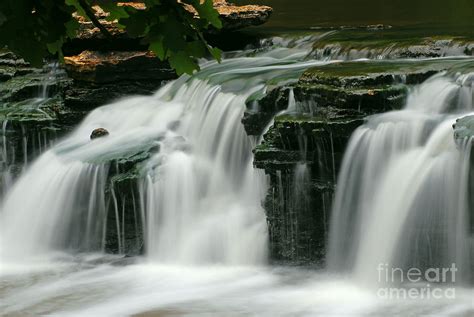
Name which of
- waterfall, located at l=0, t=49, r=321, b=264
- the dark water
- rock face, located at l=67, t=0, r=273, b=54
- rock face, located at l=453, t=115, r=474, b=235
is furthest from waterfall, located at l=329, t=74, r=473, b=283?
the dark water

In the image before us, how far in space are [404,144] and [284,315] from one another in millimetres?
2054

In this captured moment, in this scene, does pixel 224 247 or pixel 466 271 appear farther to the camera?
pixel 224 247

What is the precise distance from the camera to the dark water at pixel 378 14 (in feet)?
49.2

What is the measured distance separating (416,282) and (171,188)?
3.00 m

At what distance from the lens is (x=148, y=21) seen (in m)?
2.40

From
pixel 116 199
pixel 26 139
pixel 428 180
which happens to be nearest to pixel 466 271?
pixel 428 180

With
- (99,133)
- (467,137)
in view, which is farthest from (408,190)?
(99,133)

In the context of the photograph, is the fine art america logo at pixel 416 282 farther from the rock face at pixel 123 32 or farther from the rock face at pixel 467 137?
the rock face at pixel 123 32

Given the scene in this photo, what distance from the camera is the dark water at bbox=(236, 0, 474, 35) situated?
15.0 metres

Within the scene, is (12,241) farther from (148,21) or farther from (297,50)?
(148,21)

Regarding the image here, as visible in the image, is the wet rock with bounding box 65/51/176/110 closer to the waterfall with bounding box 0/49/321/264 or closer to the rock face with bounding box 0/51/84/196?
the rock face with bounding box 0/51/84/196

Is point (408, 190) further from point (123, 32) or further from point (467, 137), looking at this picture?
point (123, 32)

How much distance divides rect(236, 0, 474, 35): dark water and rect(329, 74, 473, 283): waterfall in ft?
15.1

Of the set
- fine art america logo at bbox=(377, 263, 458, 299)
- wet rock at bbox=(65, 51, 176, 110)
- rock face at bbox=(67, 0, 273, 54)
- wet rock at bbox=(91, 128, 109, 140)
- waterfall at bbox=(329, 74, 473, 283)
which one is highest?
rock face at bbox=(67, 0, 273, 54)
